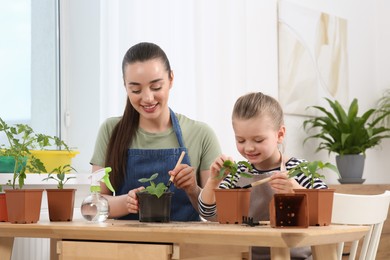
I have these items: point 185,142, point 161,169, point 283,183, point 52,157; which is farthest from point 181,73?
point 283,183

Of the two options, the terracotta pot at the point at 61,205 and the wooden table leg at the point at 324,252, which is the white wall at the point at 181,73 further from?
the wooden table leg at the point at 324,252

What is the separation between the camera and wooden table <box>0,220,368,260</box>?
1527mm

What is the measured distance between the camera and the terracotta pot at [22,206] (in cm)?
204

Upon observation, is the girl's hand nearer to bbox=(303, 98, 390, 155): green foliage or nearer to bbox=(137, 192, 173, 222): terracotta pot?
bbox=(137, 192, 173, 222): terracotta pot

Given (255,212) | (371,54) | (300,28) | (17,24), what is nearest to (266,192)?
(255,212)

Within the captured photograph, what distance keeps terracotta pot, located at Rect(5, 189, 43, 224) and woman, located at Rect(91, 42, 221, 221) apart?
274 millimetres

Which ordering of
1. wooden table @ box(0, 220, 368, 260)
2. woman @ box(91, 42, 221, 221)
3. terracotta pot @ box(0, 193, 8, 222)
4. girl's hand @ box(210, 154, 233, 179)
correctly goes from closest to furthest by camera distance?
1. wooden table @ box(0, 220, 368, 260)
2. girl's hand @ box(210, 154, 233, 179)
3. terracotta pot @ box(0, 193, 8, 222)
4. woman @ box(91, 42, 221, 221)

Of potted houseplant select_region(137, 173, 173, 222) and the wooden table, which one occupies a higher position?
potted houseplant select_region(137, 173, 173, 222)

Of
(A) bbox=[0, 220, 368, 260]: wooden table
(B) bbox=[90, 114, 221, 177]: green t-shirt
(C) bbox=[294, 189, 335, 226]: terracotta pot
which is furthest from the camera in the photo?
(B) bbox=[90, 114, 221, 177]: green t-shirt

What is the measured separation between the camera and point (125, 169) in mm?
2326

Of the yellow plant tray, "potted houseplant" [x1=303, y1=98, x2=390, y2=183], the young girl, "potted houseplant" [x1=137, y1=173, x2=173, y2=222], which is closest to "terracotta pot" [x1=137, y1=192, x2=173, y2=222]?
"potted houseplant" [x1=137, y1=173, x2=173, y2=222]

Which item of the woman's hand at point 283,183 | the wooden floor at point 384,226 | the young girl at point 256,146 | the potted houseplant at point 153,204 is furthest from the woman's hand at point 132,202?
the wooden floor at point 384,226

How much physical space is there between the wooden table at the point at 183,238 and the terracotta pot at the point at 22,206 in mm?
103

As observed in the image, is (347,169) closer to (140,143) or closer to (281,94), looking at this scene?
(281,94)
